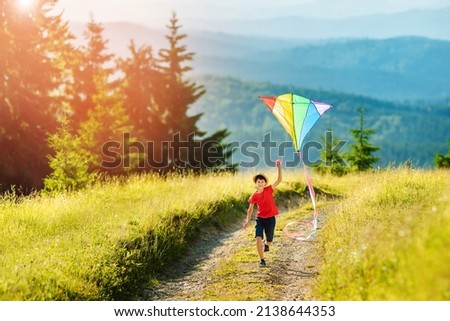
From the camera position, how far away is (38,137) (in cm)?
3572

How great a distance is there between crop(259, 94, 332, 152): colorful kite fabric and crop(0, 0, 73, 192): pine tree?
23829mm

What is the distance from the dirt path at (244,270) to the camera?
993cm

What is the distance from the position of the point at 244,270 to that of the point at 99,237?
2.93 meters

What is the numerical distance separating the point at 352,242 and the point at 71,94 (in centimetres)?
4035

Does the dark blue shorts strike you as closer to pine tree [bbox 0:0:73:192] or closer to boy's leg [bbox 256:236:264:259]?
boy's leg [bbox 256:236:264:259]

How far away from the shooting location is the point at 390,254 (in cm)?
755

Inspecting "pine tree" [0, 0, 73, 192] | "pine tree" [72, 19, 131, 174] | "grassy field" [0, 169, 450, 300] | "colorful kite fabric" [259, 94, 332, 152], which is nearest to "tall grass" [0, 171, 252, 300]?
"grassy field" [0, 169, 450, 300]

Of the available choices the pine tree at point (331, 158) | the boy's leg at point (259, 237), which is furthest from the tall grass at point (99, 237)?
the pine tree at point (331, 158)

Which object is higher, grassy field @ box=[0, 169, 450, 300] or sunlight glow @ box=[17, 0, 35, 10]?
sunlight glow @ box=[17, 0, 35, 10]

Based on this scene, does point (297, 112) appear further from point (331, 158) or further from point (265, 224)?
point (331, 158)

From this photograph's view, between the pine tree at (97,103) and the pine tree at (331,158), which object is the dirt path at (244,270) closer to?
the pine tree at (97,103)

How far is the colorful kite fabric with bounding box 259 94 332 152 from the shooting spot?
12.7 metres
